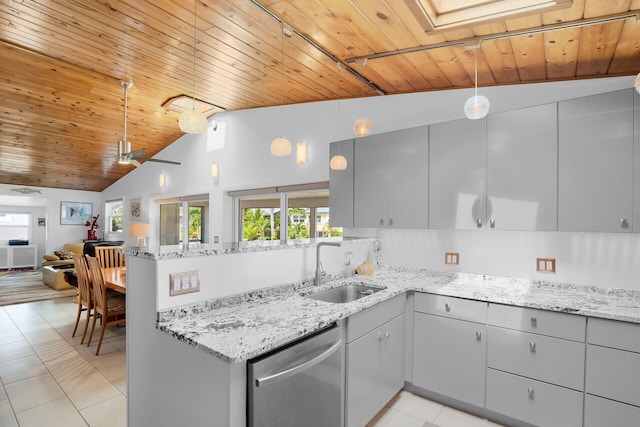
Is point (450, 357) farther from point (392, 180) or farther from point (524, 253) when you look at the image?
point (392, 180)

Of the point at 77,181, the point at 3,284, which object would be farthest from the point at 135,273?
the point at 77,181

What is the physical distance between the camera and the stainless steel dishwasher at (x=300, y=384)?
139 cm

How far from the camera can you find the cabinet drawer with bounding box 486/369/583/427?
2.04m

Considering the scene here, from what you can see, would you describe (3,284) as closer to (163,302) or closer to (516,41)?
(163,302)

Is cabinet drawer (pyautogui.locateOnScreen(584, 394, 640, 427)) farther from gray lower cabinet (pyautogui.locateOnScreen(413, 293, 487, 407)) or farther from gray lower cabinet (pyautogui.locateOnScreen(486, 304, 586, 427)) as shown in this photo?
gray lower cabinet (pyautogui.locateOnScreen(413, 293, 487, 407))

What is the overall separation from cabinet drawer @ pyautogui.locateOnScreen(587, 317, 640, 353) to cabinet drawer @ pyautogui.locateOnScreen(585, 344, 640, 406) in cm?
3

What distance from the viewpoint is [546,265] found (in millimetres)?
2643

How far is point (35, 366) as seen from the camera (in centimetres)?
314

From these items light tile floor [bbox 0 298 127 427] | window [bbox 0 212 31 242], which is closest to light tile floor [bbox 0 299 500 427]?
light tile floor [bbox 0 298 127 427]

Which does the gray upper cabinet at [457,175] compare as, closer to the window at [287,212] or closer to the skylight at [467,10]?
the skylight at [467,10]

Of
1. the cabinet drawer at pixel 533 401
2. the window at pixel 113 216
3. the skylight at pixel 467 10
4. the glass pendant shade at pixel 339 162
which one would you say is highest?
the skylight at pixel 467 10

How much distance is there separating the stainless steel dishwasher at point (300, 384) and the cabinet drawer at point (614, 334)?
150 cm

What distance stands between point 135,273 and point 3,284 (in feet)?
24.2

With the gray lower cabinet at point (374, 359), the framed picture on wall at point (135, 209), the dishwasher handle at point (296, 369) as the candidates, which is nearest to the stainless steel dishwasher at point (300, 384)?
the dishwasher handle at point (296, 369)
